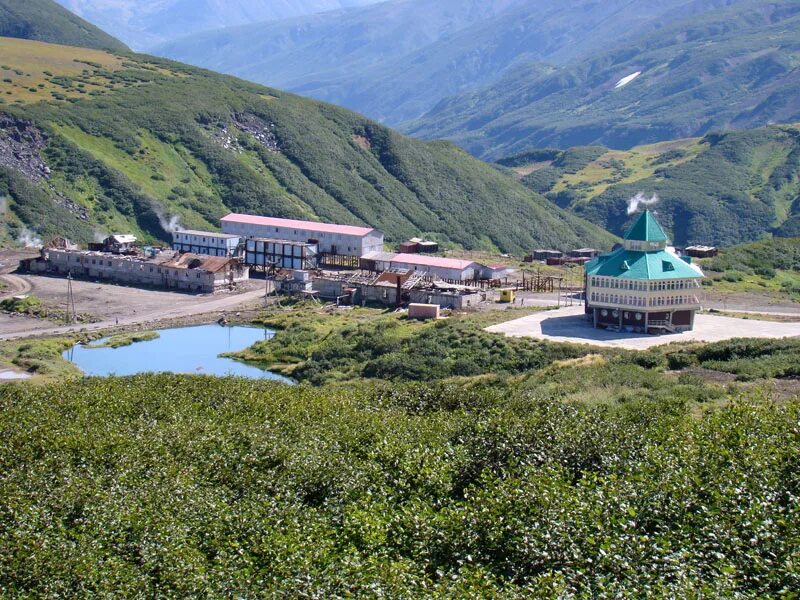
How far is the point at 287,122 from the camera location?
151m

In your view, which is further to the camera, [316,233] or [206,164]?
[206,164]

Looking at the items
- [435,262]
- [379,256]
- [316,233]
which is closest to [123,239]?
[316,233]

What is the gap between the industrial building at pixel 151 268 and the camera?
90812 mm

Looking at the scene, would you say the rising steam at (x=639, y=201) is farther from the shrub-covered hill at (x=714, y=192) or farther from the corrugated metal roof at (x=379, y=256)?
the corrugated metal roof at (x=379, y=256)

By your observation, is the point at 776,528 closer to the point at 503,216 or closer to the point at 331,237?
the point at 331,237

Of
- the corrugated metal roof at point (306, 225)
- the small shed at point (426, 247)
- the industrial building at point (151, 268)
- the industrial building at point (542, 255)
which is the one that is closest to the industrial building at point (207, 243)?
the corrugated metal roof at point (306, 225)

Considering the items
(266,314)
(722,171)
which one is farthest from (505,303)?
(722,171)

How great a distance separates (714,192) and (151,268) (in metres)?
116

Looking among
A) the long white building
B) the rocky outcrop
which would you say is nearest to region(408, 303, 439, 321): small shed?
the long white building

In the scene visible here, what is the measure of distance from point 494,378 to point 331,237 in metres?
49.1

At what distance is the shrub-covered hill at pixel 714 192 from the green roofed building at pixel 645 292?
10512 centimetres

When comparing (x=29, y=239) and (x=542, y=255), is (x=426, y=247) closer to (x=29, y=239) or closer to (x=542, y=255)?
(x=542, y=255)

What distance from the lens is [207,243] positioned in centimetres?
10244

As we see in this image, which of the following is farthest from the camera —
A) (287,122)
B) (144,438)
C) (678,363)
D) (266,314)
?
(287,122)
